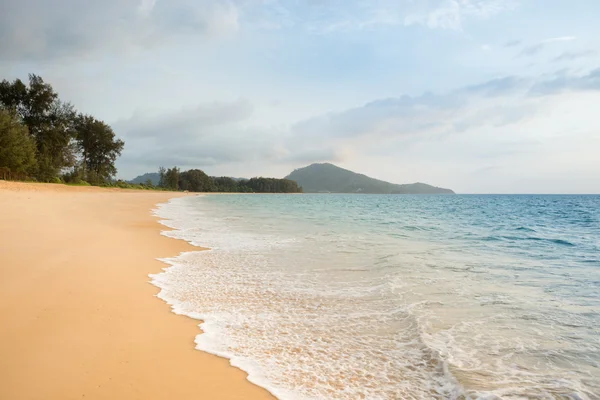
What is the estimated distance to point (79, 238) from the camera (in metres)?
11.1

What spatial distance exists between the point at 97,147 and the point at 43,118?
15.2m

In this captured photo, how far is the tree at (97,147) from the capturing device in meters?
71.9

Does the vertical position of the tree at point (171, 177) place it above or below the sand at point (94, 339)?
above

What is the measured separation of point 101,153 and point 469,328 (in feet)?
277

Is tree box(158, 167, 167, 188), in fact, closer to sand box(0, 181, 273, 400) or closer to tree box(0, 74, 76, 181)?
tree box(0, 74, 76, 181)

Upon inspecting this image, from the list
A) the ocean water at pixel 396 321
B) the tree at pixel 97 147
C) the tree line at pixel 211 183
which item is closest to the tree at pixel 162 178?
A: the tree line at pixel 211 183

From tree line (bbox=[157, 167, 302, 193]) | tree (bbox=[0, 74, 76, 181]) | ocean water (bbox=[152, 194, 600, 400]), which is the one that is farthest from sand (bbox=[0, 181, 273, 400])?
tree line (bbox=[157, 167, 302, 193])

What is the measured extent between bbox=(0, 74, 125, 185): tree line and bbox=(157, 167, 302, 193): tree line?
2001 inches

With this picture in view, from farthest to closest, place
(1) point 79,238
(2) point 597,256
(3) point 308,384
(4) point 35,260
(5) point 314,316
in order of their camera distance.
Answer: (2) point 597,256, (1) point 79,238, (4) point 35,260, (5) point 314,316, (3) point 308,384

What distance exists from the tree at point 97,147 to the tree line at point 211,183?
46.3 metres

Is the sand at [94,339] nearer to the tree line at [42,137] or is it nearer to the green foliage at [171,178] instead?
the tree line at [42,137]

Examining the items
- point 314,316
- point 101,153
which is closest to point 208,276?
point 314,316

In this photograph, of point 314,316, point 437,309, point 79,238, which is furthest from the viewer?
point 79,238

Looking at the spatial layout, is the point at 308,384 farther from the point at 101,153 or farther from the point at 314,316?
the point at 101,153
